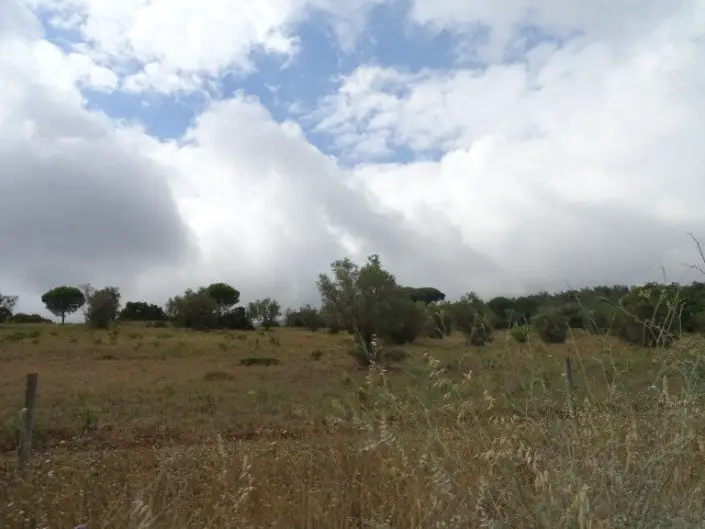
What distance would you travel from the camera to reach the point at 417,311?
85.8 feet

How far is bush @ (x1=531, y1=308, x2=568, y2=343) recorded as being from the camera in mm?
3221

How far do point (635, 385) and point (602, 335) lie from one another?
669 mm

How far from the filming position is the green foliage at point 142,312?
68.8m

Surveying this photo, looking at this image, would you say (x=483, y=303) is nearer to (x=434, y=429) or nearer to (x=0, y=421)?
(x=434, y=429)

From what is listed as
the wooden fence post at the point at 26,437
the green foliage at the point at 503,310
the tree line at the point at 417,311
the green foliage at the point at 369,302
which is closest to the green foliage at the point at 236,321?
the tree line at the point at 417,311

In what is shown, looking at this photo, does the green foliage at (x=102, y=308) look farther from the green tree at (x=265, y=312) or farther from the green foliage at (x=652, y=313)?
the green foliage at (x=652, y=313)

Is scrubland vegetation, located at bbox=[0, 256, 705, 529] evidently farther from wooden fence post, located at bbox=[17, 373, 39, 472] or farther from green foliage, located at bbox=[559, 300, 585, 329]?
wooden fence post, located at bbox=[17, 373, 39, 472]

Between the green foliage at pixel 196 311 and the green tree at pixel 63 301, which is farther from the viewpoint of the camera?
the green tree at pixel 63 301

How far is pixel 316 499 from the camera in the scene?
10.2 feet

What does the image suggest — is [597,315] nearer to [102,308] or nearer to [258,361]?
[258,361]

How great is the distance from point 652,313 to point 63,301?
73.0 m

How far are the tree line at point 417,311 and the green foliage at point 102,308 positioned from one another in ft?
0.26

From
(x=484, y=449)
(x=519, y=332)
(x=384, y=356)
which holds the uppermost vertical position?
(x=519, y=332)

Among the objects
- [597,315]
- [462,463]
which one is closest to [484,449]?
[462,463]
